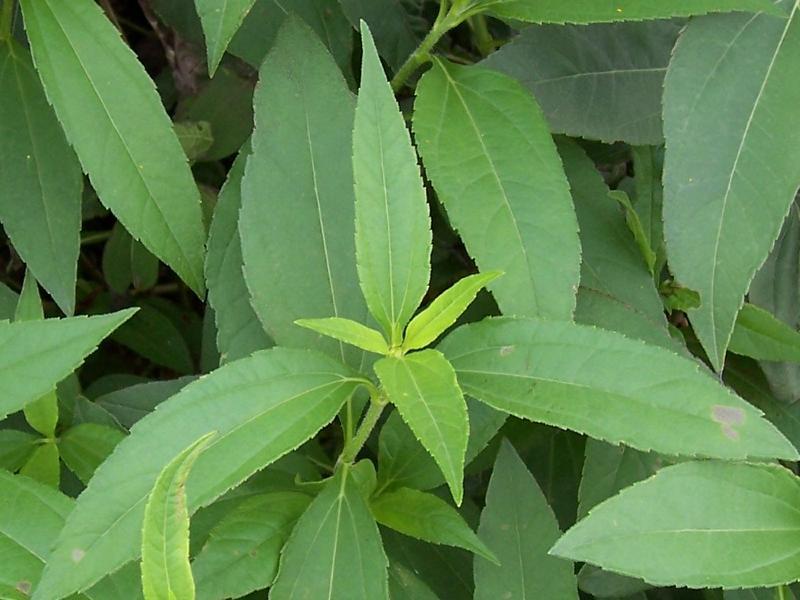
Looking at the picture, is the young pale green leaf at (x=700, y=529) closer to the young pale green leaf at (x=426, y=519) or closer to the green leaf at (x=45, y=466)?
the young pale green leaf at (x=426, y=519)

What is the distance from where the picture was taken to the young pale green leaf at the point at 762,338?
124 cm

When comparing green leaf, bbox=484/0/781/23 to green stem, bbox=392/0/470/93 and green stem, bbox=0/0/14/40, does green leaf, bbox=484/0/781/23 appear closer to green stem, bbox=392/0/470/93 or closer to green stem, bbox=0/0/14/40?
green stem, bbox=392/0/470/93

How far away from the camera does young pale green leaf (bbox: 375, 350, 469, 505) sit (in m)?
0.76

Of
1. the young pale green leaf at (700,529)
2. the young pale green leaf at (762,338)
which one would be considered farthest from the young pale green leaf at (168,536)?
the young pale green leaf at (762,338)

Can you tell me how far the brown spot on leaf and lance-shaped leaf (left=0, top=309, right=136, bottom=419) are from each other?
556 millimetres

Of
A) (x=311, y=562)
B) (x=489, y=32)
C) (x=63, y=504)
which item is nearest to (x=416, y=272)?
(x=311, y=562)

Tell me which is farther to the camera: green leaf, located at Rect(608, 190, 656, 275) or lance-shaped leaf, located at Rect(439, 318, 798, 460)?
green leaf, located at Rect(608, 190, 656, 275)

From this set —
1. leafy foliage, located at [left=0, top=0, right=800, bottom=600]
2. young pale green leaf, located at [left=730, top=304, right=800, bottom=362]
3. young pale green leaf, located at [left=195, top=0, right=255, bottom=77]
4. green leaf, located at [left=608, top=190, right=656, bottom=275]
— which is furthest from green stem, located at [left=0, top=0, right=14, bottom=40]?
young pale green leaf, located at [left=730, top=304, right=800, bottom=362]

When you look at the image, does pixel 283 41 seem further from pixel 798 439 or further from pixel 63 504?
pixel 798 439

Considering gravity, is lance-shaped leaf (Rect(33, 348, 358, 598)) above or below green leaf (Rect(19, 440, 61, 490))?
above

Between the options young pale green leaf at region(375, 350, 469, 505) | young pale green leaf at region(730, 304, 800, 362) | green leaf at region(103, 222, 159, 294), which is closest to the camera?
young pale green leaf at region(375, 350, 469, 505)

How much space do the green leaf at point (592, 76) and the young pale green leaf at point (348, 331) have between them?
428 mm

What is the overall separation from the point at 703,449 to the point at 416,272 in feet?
1.01

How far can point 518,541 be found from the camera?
3.42ft
